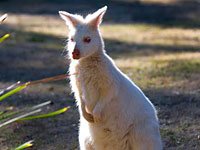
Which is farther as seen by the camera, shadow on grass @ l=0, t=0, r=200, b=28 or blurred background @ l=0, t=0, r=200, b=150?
shadow on grass @ l=0, t=0, r=200, b=28

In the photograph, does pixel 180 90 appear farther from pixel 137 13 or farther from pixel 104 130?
pixel 137 13

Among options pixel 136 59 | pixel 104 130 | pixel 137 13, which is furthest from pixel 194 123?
pixel 137 13

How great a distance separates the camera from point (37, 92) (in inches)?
285

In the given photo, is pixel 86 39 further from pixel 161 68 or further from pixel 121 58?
pixel 121 58

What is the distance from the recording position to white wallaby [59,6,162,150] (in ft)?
13.5

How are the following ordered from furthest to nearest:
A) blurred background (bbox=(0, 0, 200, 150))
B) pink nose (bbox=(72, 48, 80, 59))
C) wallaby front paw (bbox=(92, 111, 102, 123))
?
1. blurred background (bbox=(0, 0, 200, 150))
2. wallaby front paw (bbox=(92, 111, 102, 123))
3. pink nose (bbox=(72, 48, 80, 59))

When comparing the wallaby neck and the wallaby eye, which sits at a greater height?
the wallaby eye

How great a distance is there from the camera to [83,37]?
4.03 metres

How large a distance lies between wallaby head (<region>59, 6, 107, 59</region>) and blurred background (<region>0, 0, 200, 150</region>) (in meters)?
1.11

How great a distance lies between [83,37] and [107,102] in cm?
50

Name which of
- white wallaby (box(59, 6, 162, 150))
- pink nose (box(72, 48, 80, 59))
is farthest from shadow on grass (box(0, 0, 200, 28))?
pink nose (box(72, 48, 80, 59))

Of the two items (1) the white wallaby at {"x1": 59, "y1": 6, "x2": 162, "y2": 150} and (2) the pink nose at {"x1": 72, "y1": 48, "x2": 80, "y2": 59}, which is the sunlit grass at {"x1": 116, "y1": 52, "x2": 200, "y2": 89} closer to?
(1) the white wallaby at {"x1": 59, "y1": 6, "x2": 162, "y2": 150}

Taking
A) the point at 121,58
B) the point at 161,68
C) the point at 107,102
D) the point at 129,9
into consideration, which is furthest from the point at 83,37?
the point at 129,9

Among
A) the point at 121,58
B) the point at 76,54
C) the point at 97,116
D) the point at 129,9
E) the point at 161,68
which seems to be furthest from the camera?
the point at 129,9
